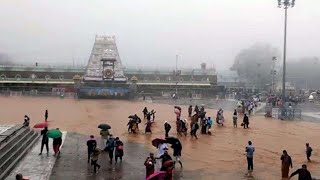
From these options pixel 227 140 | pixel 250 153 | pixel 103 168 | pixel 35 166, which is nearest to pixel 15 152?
pixel 35 166

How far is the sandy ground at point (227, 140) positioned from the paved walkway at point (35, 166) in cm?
500

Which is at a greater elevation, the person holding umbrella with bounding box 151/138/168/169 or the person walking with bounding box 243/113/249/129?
the person holding umbrella with bounding box 151/138/168/169

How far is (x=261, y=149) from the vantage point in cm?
2181

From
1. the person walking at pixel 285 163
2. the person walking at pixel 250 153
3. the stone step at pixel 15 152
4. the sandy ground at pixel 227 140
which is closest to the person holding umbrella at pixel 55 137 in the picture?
the stone step at pixel 15 152

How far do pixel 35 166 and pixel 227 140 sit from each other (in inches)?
459

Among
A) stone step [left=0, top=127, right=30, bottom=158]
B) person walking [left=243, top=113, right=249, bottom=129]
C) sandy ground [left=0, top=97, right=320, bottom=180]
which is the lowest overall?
sandy ground [left=0, top=97, right=320, bottom=180]

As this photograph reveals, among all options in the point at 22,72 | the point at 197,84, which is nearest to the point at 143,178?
the point at 197,84

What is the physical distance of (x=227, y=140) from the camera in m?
24.3

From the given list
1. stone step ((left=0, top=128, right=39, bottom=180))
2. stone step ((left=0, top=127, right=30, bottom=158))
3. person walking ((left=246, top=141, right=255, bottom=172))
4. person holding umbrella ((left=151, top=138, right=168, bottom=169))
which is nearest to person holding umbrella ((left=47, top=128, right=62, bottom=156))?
stone step ((left=0, top=128, right=39, bottom=180))

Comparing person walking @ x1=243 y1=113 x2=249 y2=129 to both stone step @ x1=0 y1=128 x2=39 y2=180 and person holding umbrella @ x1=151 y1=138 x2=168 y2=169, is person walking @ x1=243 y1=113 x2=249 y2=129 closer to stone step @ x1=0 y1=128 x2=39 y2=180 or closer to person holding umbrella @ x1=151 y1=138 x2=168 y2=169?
stone step @ x1=0 y1=128 x2=39 y2=180

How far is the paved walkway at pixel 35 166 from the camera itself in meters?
14.5

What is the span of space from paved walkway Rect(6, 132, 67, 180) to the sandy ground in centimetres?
500

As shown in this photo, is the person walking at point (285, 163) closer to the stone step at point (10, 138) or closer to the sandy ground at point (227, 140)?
the sandy ground at point (227, 140)

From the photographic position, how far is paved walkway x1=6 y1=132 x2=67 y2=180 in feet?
47.6
